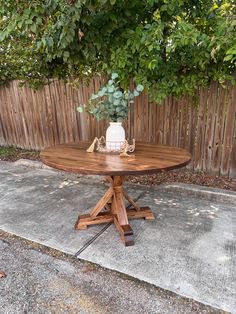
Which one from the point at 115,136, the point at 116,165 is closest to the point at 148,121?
the point at 115,136

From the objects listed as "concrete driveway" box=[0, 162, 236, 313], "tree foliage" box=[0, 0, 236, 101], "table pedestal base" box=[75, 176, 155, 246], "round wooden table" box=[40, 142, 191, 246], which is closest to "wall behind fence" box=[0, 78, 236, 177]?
"tree foliage" box=[0, 0, 236, 101]

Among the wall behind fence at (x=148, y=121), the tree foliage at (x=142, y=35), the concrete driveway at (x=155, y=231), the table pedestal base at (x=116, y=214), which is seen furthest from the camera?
the wall behind fence at (x=148, y=121)

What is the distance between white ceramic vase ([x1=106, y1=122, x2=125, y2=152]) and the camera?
6.88ft

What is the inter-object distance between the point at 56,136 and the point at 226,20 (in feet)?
10.0

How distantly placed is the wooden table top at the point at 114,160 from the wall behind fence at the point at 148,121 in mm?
1072

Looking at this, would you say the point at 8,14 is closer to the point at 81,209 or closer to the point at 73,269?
the point at 81,209

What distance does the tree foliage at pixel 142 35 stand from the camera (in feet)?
7.17

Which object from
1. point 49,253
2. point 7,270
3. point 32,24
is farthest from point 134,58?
point 7,270

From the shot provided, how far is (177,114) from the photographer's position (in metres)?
3.25

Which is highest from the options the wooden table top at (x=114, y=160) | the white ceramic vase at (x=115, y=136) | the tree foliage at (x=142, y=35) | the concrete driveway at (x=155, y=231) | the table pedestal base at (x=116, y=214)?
the tree foliage at (x=142, y=35)

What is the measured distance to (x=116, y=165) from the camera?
1.77 m

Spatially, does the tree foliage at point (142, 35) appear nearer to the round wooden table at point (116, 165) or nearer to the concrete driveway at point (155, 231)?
the round wooden table at point (116, 165)

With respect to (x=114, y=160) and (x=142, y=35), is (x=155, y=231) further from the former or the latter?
(x=142, y=35)

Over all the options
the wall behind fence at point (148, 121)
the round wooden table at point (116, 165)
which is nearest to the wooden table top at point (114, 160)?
the round wooden table at point (116, 165)
